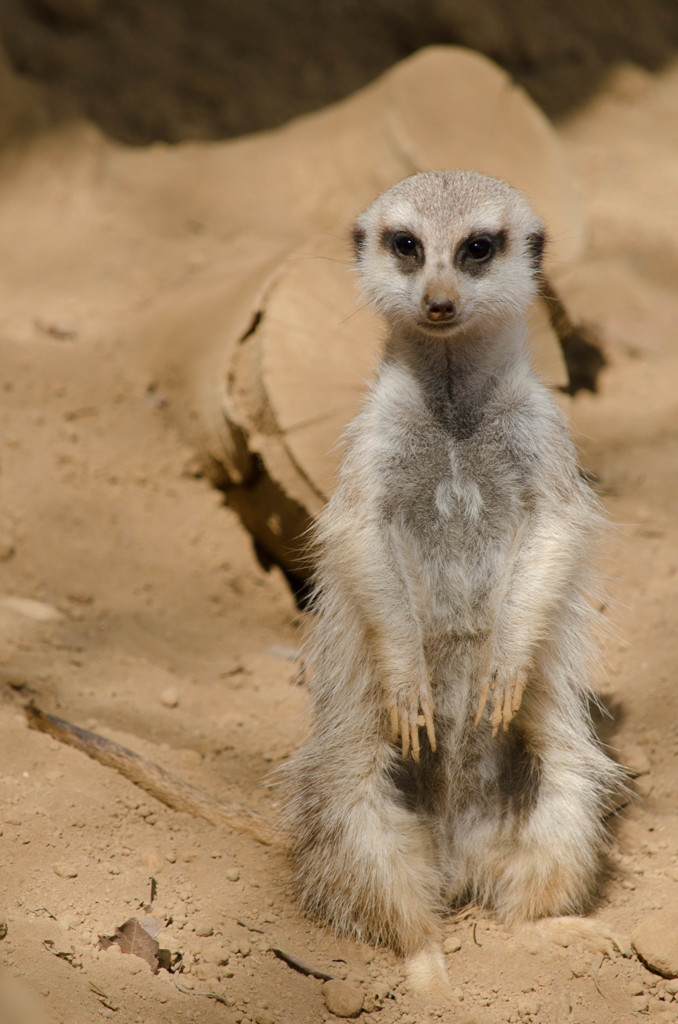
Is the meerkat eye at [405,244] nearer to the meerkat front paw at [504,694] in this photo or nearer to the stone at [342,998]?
the meerkat front paw at [504,694]

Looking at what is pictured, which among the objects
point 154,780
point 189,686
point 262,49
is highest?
point 262,49

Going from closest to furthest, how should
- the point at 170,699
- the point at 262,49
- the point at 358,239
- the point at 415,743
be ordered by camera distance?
the point at 415,743
the point at 358,239
the point at 170,699
the point at 262,49

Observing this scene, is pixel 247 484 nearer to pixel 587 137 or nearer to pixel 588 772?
pixel 588 772

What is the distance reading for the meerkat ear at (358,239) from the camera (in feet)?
8.20

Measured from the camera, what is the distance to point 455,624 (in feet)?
7.27

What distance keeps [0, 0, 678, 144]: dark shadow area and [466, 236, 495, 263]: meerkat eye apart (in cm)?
281

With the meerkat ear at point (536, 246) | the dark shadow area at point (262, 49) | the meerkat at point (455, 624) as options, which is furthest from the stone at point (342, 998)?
the dark shadow area at point (262, 49)

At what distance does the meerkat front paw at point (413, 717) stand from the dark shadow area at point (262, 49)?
3.36 metres

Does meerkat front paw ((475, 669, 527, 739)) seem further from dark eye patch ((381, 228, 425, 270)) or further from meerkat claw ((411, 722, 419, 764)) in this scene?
dark eye patch ((381, 228, 425, 270))

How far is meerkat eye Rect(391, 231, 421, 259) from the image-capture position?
89.7 inches

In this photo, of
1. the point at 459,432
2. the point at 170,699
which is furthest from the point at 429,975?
the point at 459,432

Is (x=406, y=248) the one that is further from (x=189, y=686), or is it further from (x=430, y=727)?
(x=189, y=686)

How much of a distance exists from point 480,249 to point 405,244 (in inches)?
6.9

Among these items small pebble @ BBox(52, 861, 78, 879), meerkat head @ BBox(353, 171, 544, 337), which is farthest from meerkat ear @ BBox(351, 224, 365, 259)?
small pebble @ BBox(52, 861, 78, 879)
